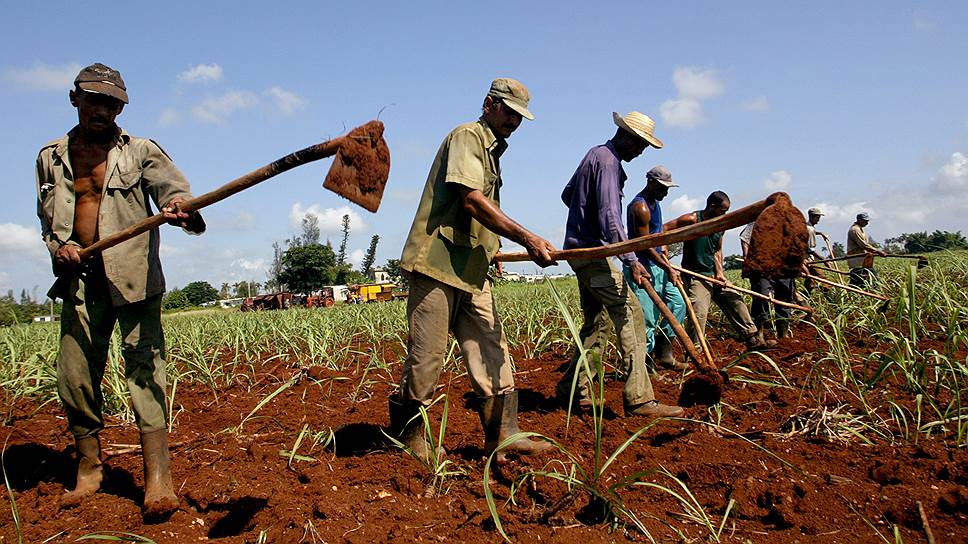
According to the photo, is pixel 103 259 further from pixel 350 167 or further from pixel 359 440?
pixel 359 440

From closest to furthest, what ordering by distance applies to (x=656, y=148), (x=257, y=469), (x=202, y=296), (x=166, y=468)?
(x=166, y=468), (x=257, y=469), (x=656, y=148), (x=202, y=296)

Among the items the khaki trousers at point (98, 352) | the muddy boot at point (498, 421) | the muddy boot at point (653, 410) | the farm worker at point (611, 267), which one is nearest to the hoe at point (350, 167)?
the khaki trousers at point (98, 352)

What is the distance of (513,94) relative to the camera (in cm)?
305

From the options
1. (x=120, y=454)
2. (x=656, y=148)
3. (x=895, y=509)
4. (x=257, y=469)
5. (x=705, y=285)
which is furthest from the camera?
(x=705, y=285)

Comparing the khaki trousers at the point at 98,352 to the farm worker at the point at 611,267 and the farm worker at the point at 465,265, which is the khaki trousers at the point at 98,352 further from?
the farm worker at the point at 611,267

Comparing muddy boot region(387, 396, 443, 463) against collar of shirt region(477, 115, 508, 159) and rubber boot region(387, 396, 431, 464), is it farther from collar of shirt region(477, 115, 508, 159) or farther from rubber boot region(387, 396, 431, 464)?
collar of shirt region(477, 115, 508, 159)

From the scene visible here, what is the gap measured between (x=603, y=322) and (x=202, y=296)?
262 ft

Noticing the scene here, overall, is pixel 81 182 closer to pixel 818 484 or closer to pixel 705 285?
pixel 818 484

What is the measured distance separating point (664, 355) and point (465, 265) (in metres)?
2.83

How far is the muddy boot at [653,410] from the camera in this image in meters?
3.63

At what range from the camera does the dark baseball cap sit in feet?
8.81

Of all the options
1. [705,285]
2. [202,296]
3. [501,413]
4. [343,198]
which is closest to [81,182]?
[343,198]

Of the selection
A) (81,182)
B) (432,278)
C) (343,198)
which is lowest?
(432,278)

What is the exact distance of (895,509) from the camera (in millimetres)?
2207
